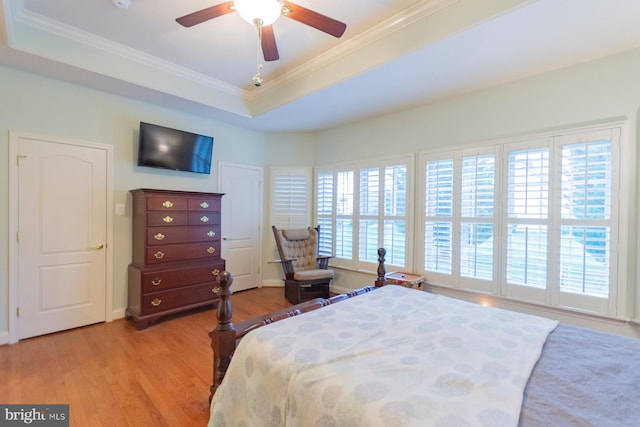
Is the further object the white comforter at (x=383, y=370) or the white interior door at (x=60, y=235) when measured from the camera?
the white interior door at (x=60, y=235)

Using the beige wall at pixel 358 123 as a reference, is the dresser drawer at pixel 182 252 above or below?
→ below

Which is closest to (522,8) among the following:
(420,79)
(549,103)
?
(420,79)

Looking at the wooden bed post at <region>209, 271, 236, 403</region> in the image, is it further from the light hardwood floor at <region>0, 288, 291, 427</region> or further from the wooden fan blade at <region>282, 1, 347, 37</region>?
the wooden fan blade at <region>282, 1, 347, 37</region>

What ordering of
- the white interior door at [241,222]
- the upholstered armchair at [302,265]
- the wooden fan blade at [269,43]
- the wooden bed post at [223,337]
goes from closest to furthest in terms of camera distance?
the wooden bed post at [223,337] < the wooden fan blade at [269,43] < the upholstered armchair at [302,265] < the white interior door at [241,222]

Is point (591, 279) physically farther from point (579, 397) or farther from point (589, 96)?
point (579, 397)

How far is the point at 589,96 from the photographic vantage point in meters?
2.52

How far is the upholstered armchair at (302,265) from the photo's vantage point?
3.89m

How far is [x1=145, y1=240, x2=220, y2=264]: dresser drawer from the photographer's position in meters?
3.16

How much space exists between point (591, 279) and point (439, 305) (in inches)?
65.8

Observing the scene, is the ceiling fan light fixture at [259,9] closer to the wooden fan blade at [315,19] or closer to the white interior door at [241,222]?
the wooden fan blade at [315,19]

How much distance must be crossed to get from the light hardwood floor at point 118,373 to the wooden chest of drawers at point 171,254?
278mm

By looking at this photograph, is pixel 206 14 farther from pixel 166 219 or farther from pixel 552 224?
pixel 552 224

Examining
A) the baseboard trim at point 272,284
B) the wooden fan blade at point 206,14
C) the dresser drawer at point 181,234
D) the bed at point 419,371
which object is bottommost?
the baseboard trim at point 272,284

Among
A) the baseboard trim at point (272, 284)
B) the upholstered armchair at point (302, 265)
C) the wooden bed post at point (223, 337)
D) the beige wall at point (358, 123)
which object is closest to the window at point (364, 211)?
the beige wall at point (358, 123)
